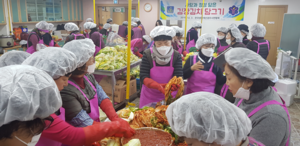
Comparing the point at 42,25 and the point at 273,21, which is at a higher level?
the point at 273,21

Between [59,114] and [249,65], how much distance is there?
4.70 feet

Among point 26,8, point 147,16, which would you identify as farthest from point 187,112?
point 147,16

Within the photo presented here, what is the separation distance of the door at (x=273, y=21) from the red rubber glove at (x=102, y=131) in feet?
32.1

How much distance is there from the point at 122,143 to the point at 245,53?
1.20 metres

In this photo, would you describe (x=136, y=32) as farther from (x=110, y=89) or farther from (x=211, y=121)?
(x=211, y=121)

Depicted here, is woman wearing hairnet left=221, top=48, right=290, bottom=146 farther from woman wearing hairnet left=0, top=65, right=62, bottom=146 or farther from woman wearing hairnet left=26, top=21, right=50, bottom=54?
woman wearing hairnet left=26, top=21, right=50, bottom=54

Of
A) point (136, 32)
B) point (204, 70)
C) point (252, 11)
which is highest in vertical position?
point (252, 11)

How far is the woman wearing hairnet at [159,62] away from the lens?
108 inches

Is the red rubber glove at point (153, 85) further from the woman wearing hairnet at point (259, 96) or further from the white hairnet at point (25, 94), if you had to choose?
the white hairnet at point (25, 94)

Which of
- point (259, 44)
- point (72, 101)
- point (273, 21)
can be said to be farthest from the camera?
point (273, 21)

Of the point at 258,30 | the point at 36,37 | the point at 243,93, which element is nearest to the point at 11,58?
the point at 243,93

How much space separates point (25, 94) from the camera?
0.99m

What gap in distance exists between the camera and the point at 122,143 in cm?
168

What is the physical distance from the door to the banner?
2.84ft
